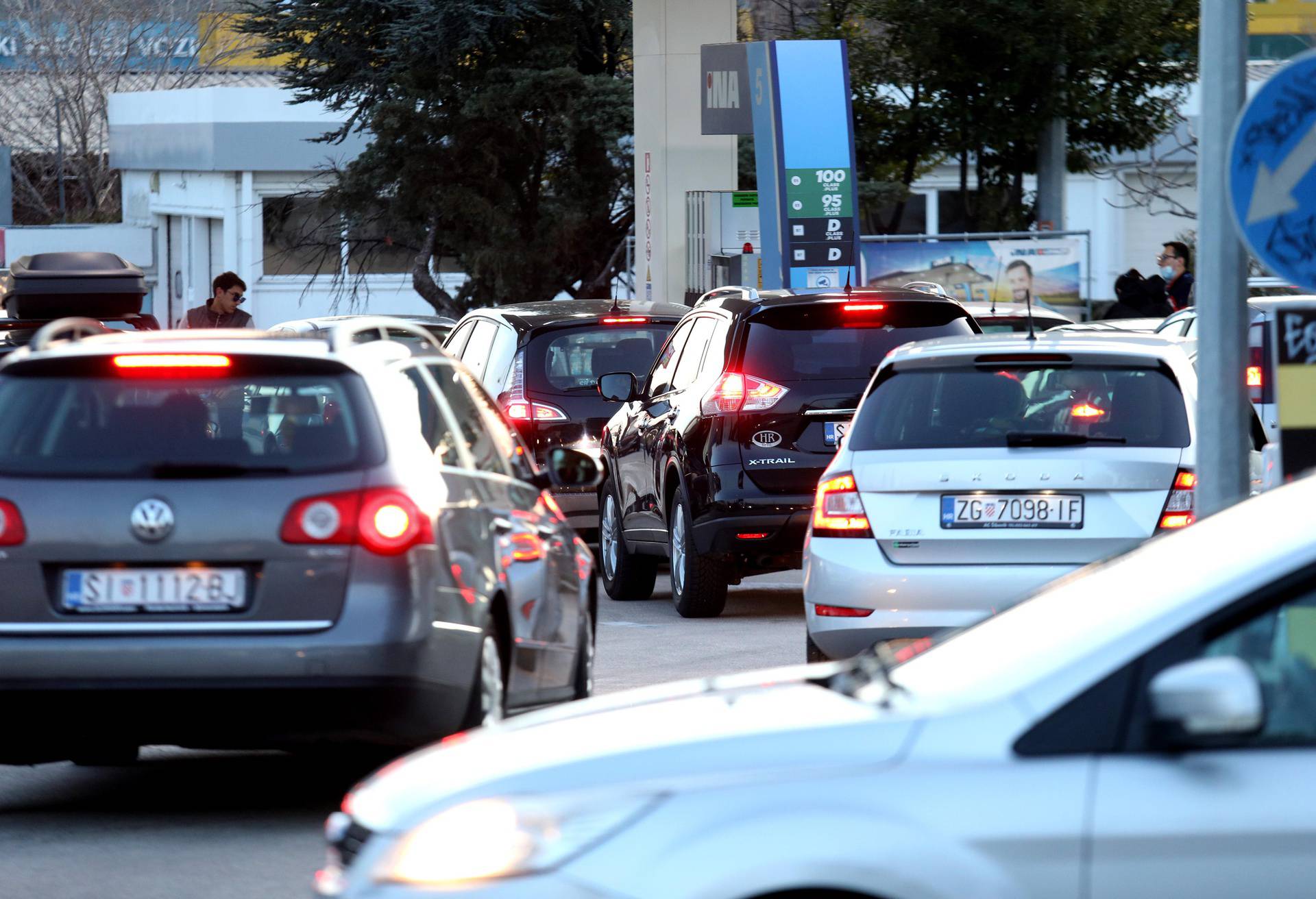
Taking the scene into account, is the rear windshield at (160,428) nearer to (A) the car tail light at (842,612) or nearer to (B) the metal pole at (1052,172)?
(A) the car tail light at (842,612)

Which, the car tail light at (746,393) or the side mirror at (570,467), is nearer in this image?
the side mirror at (570,467)

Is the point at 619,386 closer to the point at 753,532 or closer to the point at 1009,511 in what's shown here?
the point at 753,532

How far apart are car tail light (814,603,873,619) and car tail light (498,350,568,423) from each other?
6380 mm

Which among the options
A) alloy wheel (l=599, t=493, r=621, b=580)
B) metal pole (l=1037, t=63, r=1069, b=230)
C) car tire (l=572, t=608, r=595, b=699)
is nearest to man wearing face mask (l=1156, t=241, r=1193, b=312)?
metal pole (l=1037, t=63, r=1069, b=230)

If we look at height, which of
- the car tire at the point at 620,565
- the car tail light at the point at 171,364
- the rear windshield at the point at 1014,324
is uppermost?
the car tail light at the point at 171,364

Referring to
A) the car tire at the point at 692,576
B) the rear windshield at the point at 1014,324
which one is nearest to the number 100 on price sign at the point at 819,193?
the rear windshield at the point at 1014,324

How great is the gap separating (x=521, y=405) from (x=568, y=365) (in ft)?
1.71

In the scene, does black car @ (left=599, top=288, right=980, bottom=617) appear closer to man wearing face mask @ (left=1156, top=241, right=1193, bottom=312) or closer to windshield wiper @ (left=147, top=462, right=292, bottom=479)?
windshield wiper @ (left=147, top=462, right=292, bottom=479)

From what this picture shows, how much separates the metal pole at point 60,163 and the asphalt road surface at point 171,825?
62246 mm

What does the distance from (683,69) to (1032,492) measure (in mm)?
19338

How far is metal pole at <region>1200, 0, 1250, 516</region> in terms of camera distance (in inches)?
304

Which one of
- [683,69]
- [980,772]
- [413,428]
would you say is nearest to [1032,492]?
[413,428]

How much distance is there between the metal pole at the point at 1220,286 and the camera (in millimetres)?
7727

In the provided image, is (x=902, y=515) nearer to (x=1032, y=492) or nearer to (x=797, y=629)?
(x=1032, y=492)
